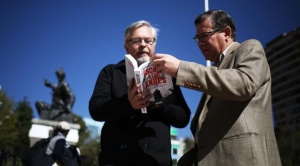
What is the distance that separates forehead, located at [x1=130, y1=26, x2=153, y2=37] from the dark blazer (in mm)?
369

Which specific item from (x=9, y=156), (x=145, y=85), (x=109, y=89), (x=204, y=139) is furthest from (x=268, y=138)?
(x=9, y=156)

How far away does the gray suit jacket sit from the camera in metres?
1.65

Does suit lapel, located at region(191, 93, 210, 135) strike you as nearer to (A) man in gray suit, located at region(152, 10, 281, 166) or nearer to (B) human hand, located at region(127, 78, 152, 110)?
(A) man in gray suit, located at region(152, 10, 281, 166)

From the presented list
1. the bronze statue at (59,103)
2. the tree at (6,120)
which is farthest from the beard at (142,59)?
the bronze statue at (59,103)

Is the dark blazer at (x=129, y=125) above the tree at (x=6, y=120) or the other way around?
the other way around

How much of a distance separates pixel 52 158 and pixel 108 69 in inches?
115

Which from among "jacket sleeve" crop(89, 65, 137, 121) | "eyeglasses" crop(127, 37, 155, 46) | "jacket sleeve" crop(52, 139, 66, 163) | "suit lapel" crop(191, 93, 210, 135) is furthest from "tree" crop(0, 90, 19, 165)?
"suit lapel" crop(191, 93, 210, 135)

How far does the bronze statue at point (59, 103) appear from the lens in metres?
14.3

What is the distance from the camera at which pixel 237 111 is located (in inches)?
69.6

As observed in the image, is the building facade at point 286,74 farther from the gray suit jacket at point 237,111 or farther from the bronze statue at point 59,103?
the gray suit jacket at point 237,111

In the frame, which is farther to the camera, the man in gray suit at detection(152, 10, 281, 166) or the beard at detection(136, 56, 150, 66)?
the beard at detection(136, 56, 150, 66)

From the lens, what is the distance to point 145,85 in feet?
6.16

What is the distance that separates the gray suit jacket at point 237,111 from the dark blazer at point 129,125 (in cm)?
34

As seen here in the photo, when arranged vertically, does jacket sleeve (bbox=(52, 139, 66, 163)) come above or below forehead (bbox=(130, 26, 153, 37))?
below
